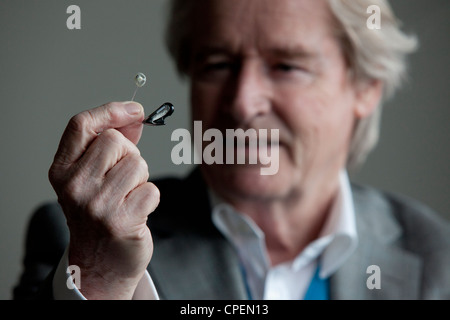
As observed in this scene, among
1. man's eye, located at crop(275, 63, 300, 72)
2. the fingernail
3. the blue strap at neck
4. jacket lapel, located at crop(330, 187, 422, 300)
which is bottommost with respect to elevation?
the blue strap at neck

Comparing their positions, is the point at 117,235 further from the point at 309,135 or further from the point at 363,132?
the point at 363,132

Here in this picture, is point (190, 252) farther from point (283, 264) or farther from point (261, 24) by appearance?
point (261, 24)

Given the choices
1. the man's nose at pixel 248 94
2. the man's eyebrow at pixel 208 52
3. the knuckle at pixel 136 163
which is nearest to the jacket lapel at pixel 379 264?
the man's nose at pixel 248 94

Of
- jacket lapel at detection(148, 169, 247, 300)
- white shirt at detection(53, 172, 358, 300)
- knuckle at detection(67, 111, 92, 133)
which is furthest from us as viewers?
white shirt at detection(53, 172, 358, 300)

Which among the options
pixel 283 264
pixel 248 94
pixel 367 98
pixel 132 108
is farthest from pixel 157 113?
pixel 367 98

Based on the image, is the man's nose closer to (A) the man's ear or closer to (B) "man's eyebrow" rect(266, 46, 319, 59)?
(B) "man's eyebrow" rect(266, 46, 319, 59)

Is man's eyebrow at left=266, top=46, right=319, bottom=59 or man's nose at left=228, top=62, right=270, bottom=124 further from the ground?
man's eyebrow at left=266, top=46, right=319, bottom=59

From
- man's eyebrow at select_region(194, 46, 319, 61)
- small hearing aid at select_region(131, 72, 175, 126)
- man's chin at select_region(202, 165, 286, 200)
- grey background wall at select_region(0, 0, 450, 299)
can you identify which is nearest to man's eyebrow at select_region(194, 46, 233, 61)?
man's eyebrow at select_region(194, 46, 319, 61)
